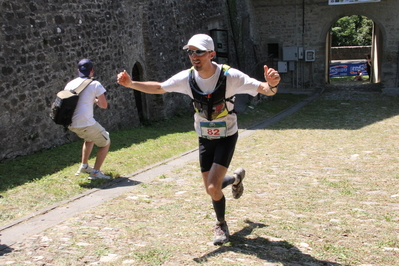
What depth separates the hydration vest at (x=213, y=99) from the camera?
484 cm

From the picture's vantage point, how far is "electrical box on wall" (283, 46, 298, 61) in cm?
2239

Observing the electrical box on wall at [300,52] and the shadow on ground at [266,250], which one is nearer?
the shadow on ground at [266,250]

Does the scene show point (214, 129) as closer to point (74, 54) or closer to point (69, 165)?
point (69, 165)

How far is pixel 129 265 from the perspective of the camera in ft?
14.4

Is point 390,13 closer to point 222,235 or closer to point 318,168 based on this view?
point 318,168

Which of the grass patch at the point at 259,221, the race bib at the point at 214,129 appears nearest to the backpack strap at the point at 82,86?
the grass patch at the point at 259,221

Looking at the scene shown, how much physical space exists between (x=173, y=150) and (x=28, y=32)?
11.6ft

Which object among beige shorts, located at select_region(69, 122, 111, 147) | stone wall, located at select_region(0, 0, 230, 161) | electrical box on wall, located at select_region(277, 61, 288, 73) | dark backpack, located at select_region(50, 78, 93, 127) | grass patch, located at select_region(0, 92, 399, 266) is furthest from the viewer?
electrical box on wall, located at select_region(277, 61, 288, 73)

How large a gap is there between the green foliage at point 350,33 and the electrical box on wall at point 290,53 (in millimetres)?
15897

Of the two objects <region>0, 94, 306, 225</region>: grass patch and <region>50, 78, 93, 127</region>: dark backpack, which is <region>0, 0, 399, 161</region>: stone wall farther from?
<region>50, 78, 93, 127</region>: dark backpack

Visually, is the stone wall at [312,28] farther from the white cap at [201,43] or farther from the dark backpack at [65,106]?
the white cap at [201,43]

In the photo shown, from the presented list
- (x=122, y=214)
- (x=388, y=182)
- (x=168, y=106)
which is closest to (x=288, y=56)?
(x=168, y=106)

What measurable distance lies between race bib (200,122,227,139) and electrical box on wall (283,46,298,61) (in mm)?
18235

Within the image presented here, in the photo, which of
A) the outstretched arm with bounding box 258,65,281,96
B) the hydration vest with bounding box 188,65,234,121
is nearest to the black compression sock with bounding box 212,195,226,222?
the hydration vest with bounding box 188,65,234,121
